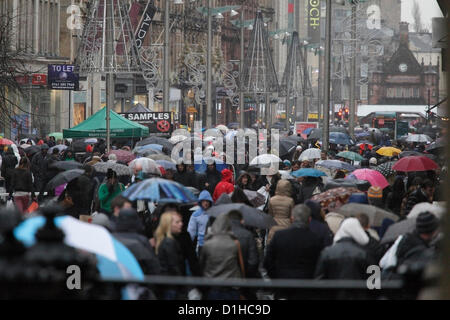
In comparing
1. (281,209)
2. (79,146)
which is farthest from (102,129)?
(281,209)

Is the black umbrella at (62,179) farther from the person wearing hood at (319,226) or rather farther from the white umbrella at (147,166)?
the person wearing hood at (319,226)

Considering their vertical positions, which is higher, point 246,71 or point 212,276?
point 246,71

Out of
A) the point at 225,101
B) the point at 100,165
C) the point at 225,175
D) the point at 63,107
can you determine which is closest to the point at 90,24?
the point at 100,165

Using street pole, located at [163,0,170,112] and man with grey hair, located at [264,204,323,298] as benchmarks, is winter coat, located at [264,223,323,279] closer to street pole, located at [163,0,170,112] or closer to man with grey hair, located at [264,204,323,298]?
man with grey hair, located at [264,204,323,298]

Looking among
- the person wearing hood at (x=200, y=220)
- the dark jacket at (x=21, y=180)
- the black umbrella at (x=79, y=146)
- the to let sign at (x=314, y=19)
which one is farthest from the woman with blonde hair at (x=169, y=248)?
the to let sign at (x=314, y=19)

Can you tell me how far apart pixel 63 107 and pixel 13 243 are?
5853 cm

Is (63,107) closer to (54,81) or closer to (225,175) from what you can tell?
(54,81)

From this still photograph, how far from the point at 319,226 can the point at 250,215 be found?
1.31m

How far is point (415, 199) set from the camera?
1573 centimetres

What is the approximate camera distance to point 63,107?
2464 inches

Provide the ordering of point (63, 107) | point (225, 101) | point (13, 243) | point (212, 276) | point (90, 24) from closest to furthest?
point (13, 243)
point (212, 276)
point (90, 24)
point (63, 107)
point (225, 101)

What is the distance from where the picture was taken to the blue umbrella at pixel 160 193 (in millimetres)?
12867

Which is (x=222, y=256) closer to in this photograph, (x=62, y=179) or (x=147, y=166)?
(x=62, y=179)

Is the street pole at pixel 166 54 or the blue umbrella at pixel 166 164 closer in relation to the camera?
the blue umbrella at pixel 166 164
